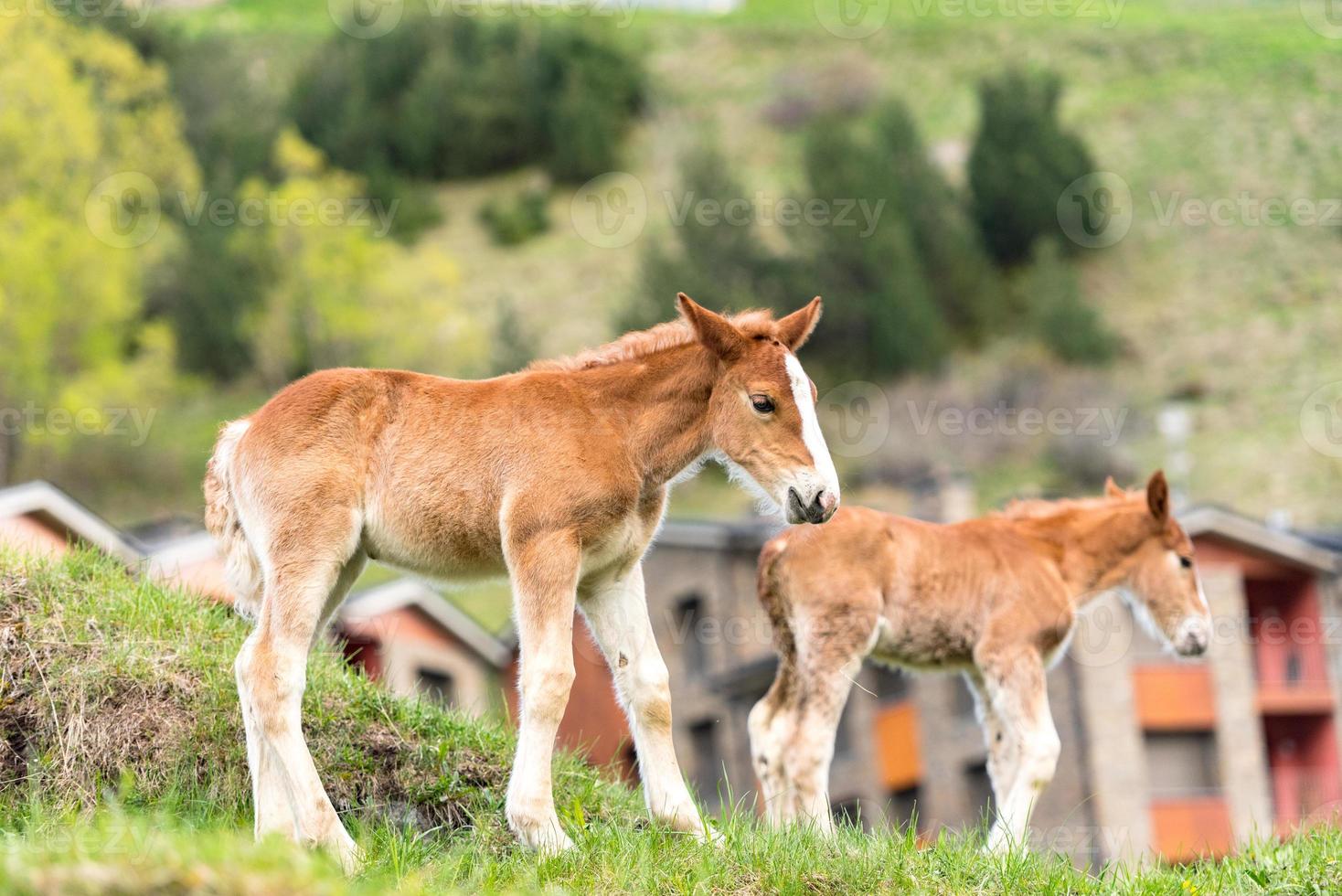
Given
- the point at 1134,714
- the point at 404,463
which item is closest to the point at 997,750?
the point at 404,463

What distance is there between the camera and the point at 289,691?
26.9 feet

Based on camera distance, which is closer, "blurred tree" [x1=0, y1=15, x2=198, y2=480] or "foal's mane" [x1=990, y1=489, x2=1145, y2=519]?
"foal's mane" [x1=990, y1=489, x2=1145, y2=519]

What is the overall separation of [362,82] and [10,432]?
51.3 m

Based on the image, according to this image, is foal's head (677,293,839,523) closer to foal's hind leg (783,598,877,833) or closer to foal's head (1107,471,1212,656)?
foal's hind leg (783,598,877,833)

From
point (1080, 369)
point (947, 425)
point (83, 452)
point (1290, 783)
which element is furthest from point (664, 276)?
point (1290, 783)

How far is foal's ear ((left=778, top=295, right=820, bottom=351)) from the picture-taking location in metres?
9.16

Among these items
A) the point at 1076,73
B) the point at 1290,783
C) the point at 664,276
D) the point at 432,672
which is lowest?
the point at 1290,783

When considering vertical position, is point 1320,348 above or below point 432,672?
above

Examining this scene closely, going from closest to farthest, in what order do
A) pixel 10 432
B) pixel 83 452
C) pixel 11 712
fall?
pixel 11 712 → pixel 10 432 → pixel 83 452

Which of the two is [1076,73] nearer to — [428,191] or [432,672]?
[428,191]

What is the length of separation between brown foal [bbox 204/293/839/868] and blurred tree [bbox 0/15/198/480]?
48.5 meters

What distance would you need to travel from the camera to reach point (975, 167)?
8738cm

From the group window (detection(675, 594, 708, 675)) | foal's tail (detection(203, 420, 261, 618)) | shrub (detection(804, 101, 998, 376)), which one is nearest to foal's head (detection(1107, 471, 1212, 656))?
foal's tail (detection(203, 420, 261, 618))

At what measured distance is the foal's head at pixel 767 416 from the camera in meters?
8.56
